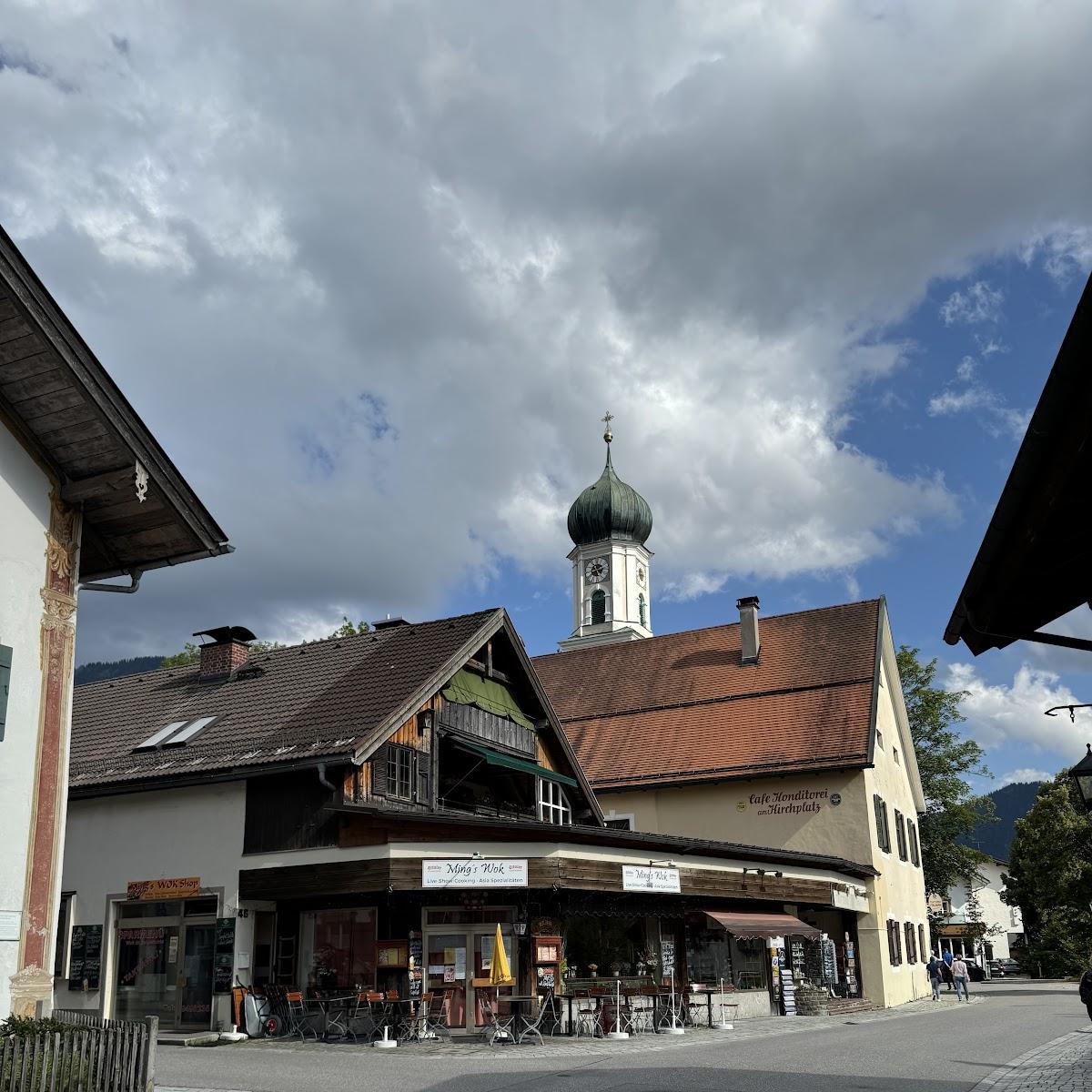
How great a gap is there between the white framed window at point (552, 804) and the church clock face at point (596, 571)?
55169 mm

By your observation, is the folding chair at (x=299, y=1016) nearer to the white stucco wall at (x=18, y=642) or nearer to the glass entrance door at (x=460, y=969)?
the glass entrance door at (x=460, y=969)

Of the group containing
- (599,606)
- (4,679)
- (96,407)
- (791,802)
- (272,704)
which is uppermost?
(599,606)

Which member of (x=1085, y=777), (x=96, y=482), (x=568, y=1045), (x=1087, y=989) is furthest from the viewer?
(x=568, y=1045)

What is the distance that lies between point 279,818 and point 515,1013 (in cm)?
502

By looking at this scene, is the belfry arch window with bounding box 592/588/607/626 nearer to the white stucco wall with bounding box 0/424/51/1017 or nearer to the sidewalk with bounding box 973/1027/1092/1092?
the sidewalk with bounding box 973/1027/1092/1092

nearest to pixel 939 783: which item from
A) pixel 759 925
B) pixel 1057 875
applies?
pixel 1057 875

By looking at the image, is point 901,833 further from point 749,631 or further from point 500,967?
point 500,967

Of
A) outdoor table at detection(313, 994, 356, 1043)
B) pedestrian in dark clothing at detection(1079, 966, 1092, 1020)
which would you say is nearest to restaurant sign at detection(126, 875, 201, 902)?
outdoor table at detection(313, 994, 356, 1043)

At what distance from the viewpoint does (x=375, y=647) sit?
24.3m

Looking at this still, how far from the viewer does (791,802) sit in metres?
31.0

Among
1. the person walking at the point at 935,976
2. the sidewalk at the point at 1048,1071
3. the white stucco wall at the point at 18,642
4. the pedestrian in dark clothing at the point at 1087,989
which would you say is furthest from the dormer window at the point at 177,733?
the person walking at the point at 935,976

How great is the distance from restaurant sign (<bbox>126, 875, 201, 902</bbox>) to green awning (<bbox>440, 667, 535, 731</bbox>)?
5.55 meters

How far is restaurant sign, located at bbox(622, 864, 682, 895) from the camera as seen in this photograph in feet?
66.2

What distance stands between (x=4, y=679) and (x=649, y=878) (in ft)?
42.1
